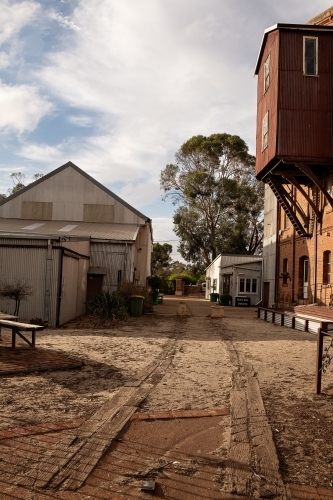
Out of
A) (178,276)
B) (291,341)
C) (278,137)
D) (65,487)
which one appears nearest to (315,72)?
(278,137)

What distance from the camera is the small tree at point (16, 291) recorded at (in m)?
15.0

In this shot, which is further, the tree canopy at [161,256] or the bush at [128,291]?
the tree canopy at [161,256]

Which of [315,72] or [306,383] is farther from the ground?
[315,72]

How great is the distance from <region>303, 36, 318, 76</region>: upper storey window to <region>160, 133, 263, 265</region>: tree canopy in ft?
103

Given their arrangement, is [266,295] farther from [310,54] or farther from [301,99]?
[310,54]

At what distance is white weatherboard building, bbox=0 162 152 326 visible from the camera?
52.8ft

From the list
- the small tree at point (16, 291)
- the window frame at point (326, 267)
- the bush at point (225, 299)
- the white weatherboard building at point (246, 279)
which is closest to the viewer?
the small tree at point (16, 291)

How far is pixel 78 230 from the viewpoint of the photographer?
2464 cm

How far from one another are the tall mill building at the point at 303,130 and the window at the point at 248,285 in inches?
543

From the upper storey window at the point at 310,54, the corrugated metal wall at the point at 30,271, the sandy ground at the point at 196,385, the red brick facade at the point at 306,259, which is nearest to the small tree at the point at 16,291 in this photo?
the corrugated metal wall at the point at 30,271

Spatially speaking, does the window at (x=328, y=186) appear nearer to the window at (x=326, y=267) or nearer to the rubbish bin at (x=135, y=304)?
the window at (x=326, y=267)

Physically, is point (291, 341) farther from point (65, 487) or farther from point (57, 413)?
point (65, 487)

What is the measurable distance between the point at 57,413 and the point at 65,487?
1.96 meters

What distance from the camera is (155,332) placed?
50.0 ft
